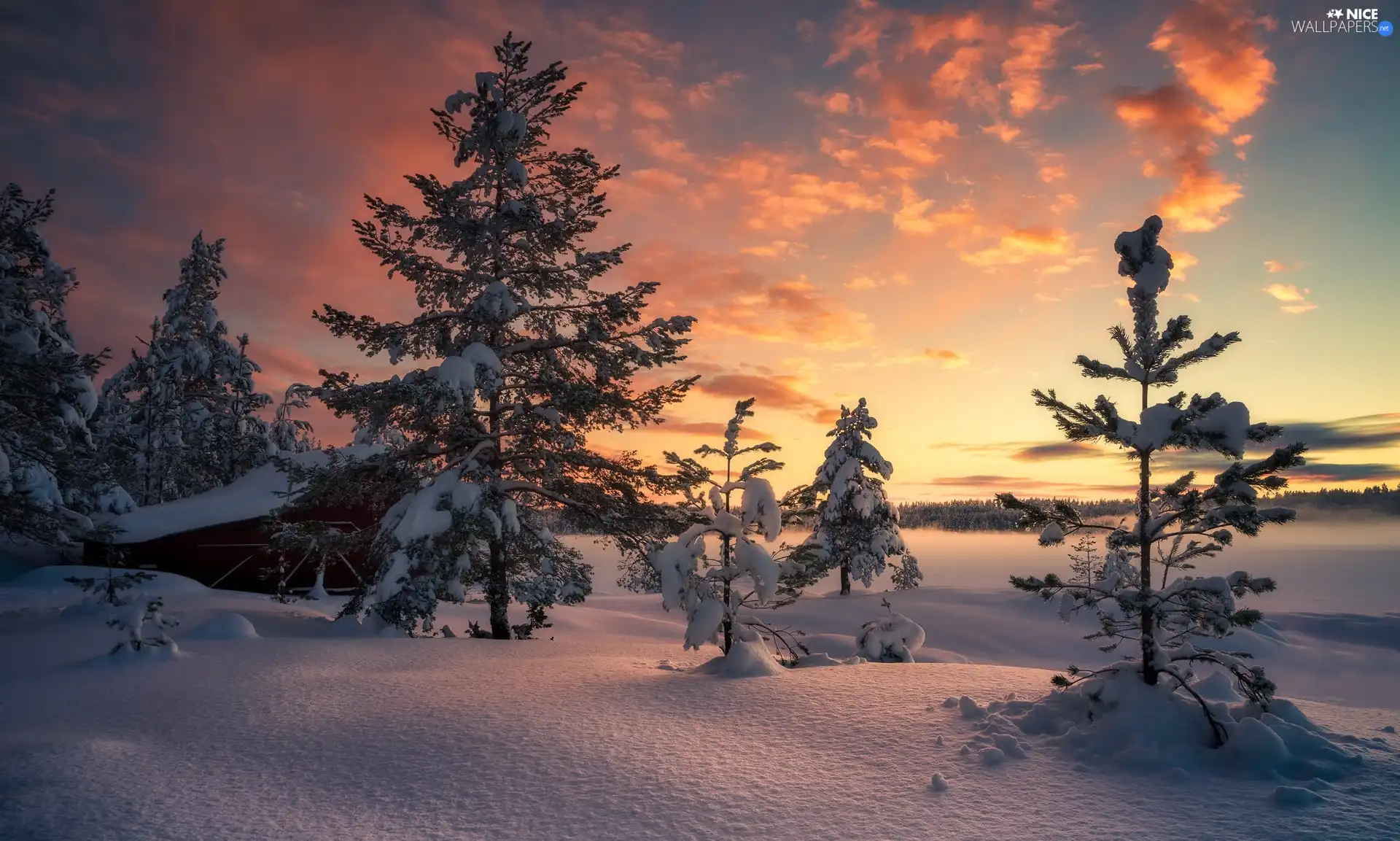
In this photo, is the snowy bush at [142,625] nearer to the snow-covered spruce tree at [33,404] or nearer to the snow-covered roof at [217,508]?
the snow-covered spruce tree at [33,404]

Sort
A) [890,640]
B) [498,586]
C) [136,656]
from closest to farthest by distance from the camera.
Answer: [136,656] → [498,586] → [890,640]

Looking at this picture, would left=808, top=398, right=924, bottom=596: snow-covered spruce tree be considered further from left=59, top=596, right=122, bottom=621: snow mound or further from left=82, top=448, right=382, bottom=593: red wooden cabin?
left=59, top=596, right=122, bottom=621: snow mound

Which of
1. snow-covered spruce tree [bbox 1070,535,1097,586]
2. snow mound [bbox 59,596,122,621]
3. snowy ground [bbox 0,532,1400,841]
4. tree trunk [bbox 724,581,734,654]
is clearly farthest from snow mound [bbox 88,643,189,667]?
snow-covered spruce tree [bbox 1070,535,1097,586]

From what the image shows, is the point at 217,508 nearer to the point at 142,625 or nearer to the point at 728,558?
the point at 142,625

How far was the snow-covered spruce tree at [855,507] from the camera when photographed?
31.9 metres

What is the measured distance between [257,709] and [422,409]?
5811mm

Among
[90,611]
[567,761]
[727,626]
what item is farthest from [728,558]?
[90,611]

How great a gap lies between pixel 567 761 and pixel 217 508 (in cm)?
2400

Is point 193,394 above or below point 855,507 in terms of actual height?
above

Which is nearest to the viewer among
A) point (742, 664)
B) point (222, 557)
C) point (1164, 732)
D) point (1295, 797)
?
point (1295, 797)

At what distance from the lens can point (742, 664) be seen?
8836 millimetres

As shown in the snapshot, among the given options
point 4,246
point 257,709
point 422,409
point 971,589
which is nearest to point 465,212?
point 422,409

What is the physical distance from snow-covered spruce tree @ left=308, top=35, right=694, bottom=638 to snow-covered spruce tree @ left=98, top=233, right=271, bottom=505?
74.3 ft

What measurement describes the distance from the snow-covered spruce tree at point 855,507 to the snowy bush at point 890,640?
16609mm
